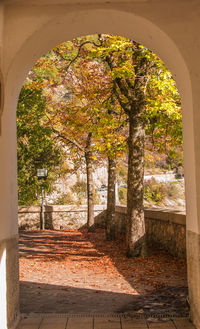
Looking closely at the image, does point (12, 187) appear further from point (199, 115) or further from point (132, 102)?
point (132, 102)

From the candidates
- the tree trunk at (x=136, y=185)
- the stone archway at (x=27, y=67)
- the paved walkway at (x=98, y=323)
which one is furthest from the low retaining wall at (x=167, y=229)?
the stone archway at (x=27, y=67)

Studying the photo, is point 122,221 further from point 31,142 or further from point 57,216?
point 31,142

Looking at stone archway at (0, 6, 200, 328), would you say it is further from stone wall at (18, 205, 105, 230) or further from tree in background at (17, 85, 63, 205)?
stone wall at (18, 205, 105, 230)

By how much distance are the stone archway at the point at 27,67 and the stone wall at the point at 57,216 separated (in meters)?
16.2

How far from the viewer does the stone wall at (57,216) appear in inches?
827

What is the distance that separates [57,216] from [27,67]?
54.2 feet

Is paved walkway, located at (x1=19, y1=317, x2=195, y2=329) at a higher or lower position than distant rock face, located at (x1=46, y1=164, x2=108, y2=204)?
lower

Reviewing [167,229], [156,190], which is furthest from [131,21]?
[156,190]

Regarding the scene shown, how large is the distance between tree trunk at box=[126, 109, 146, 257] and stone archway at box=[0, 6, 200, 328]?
5.59 meters

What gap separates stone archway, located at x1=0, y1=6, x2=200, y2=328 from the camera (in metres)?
4.66

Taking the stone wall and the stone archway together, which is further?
the stone wall

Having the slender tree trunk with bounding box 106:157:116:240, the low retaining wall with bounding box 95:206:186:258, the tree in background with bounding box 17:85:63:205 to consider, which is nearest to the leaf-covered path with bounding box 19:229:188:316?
the low retaining wall with bounding box 95:206:186:258

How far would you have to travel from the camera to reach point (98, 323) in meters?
5.05

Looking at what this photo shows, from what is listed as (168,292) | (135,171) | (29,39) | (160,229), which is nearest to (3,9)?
(29,39)
